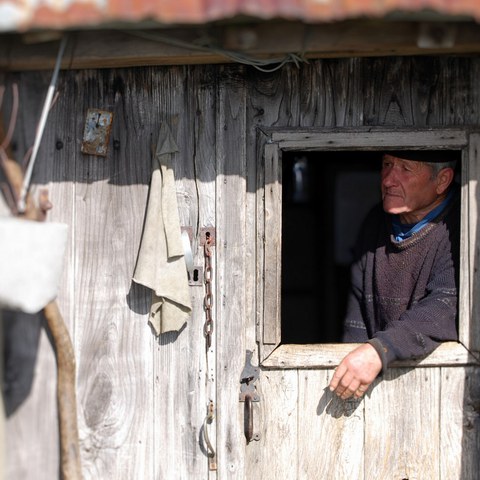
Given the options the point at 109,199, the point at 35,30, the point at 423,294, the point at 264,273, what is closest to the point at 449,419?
the point at 423,294

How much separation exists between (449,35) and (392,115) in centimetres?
58

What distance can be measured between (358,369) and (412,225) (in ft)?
3.38

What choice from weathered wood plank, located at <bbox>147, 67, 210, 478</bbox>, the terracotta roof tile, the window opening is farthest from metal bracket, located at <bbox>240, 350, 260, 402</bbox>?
the window opening

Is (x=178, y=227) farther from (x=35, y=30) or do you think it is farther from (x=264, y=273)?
(x=35, y=30)

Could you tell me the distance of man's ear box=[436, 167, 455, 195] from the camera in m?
4.07

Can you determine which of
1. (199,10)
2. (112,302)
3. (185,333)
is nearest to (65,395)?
(112,302)

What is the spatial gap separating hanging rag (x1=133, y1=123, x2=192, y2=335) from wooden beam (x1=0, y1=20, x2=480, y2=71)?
44cm

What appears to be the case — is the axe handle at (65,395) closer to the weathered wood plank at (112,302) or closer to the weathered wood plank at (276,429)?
the weathered wood plank at (112,302)

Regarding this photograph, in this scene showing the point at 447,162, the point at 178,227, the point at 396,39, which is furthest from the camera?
the point at 447,162

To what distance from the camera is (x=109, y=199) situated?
3656mm

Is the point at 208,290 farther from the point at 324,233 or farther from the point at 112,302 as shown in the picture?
the point at 324,233

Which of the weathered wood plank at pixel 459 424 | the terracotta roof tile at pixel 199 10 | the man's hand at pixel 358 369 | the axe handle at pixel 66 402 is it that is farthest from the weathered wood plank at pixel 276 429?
the terracotta roof tile at pixel 199 10

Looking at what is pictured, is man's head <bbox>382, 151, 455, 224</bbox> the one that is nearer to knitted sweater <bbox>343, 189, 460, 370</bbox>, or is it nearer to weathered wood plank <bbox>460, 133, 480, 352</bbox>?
knitted sweater <bbox>343, 189, 460, 370</bbox>

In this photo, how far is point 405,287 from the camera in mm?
4164
